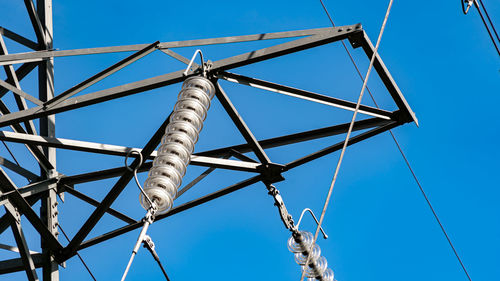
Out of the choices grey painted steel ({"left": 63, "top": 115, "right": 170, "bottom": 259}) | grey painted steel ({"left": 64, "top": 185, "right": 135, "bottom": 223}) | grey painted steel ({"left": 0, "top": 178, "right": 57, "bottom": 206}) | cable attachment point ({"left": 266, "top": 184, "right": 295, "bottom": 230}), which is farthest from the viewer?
grey painted steel ({"left": 64, "top": 185, "right": 135, "bottom": 223})

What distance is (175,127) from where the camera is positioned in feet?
22.6

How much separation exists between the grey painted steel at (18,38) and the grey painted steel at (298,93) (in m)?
4.63

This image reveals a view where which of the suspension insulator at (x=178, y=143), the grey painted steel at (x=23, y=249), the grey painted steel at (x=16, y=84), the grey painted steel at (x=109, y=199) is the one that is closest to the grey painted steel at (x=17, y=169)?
the grey painted steel at (x=16, y=84)

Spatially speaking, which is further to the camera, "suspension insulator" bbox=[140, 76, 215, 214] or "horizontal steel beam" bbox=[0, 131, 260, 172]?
"horizontal steel beam" bbox=[0, 131, 260, 172]

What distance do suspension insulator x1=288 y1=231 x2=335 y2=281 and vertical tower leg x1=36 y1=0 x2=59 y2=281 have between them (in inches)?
141

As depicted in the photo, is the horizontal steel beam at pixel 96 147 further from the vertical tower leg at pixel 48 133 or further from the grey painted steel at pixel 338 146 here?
the vertical tower leg at pixel 48 133

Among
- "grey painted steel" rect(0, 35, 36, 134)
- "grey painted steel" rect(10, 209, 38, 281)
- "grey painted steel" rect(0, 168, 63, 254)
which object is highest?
"grey painted steel" rect(0, 35, 36, 134)

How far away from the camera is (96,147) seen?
9023mm

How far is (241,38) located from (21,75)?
4.50 meters

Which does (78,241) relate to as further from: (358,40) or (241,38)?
(358,40)

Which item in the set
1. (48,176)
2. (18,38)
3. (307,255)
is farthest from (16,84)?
(307,255)

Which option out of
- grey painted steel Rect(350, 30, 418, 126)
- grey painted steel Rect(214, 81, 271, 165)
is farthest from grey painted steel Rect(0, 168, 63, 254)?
grey painted steel Rect(350, 30, 418, 126)

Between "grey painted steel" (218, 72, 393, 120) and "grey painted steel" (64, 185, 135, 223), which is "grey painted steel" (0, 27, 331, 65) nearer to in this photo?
"grey painted steel" (218, 72, 393, 120)

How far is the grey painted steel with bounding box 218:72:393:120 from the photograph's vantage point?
8242 mm
